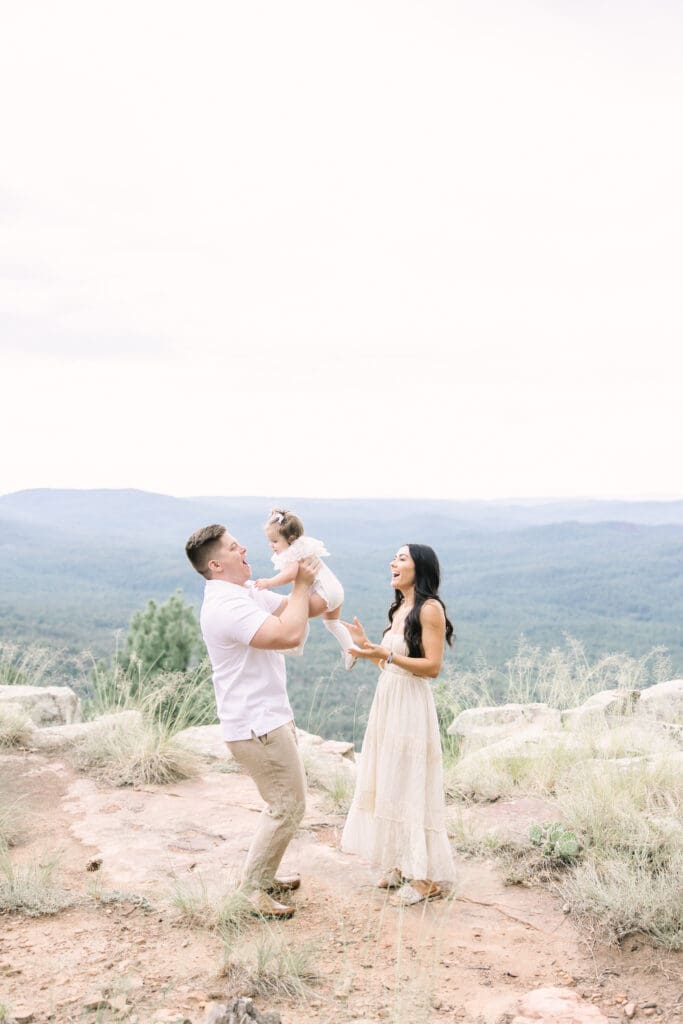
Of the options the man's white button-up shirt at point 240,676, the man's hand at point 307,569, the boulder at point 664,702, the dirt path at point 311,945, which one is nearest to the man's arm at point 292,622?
the man's hand at point 307,569

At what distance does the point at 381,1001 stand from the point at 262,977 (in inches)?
19.6

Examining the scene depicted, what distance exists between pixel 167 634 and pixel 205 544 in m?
12.9

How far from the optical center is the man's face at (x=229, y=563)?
3.81 metres

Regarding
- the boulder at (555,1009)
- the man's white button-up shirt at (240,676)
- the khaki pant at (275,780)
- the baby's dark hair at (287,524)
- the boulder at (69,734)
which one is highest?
the baby's dark hair at (287,524)

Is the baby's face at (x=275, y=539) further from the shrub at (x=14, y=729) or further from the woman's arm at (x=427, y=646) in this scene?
the shrub at (x=14, y=729)

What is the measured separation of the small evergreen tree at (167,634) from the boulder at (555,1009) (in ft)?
42.6

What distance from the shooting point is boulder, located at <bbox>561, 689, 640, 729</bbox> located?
7195 millimetres

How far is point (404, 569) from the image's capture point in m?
4.37

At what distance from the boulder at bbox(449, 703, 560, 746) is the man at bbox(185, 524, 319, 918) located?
403cm

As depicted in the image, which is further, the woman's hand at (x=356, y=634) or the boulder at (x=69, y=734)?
the boulder at (x=69, y=734)

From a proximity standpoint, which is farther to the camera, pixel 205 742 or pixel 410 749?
pixel 205 742

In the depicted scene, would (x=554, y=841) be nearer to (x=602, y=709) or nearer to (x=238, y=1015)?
(x=238, y=1015)

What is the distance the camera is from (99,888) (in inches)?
173

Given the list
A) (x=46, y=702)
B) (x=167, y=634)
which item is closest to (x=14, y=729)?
(x=46, y=702)
